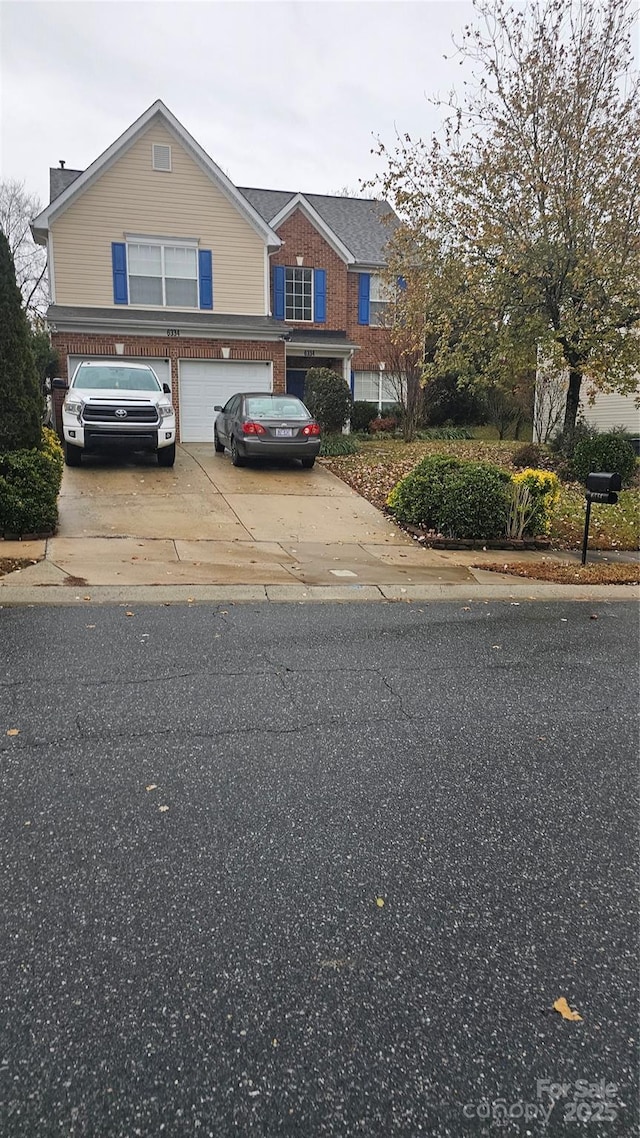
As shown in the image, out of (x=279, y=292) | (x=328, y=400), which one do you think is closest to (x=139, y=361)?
(x=328, y=400)

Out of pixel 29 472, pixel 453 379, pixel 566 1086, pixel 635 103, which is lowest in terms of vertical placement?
→ pixel 566 1086

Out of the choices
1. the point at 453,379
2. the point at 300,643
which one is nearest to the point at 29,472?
the point at 300,643

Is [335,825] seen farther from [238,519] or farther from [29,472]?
[238,519]

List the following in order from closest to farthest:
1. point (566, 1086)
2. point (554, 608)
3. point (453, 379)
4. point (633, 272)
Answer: point (566, 1086)
point (554, 608)
point (633, 272)
point (453, 379)

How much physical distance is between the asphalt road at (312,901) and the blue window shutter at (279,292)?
65.9 ft

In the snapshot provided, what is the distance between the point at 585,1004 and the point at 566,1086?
0.94 feet

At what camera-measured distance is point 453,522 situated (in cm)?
949

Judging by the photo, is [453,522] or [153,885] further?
[453,522]

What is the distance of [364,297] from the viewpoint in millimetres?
23609

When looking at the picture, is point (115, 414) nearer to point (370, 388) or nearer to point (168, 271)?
point (168, 271)

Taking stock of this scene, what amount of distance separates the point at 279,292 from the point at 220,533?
15.6m

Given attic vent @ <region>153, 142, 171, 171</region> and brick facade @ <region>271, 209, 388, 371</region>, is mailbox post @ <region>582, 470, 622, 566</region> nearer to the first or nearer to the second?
brick facade @ <region>271, 209, 388, 371</region>

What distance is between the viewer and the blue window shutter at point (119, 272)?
1836 cm

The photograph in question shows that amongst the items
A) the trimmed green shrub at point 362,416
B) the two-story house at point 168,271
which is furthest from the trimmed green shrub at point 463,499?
the trimmed green shrub at point 362,416
